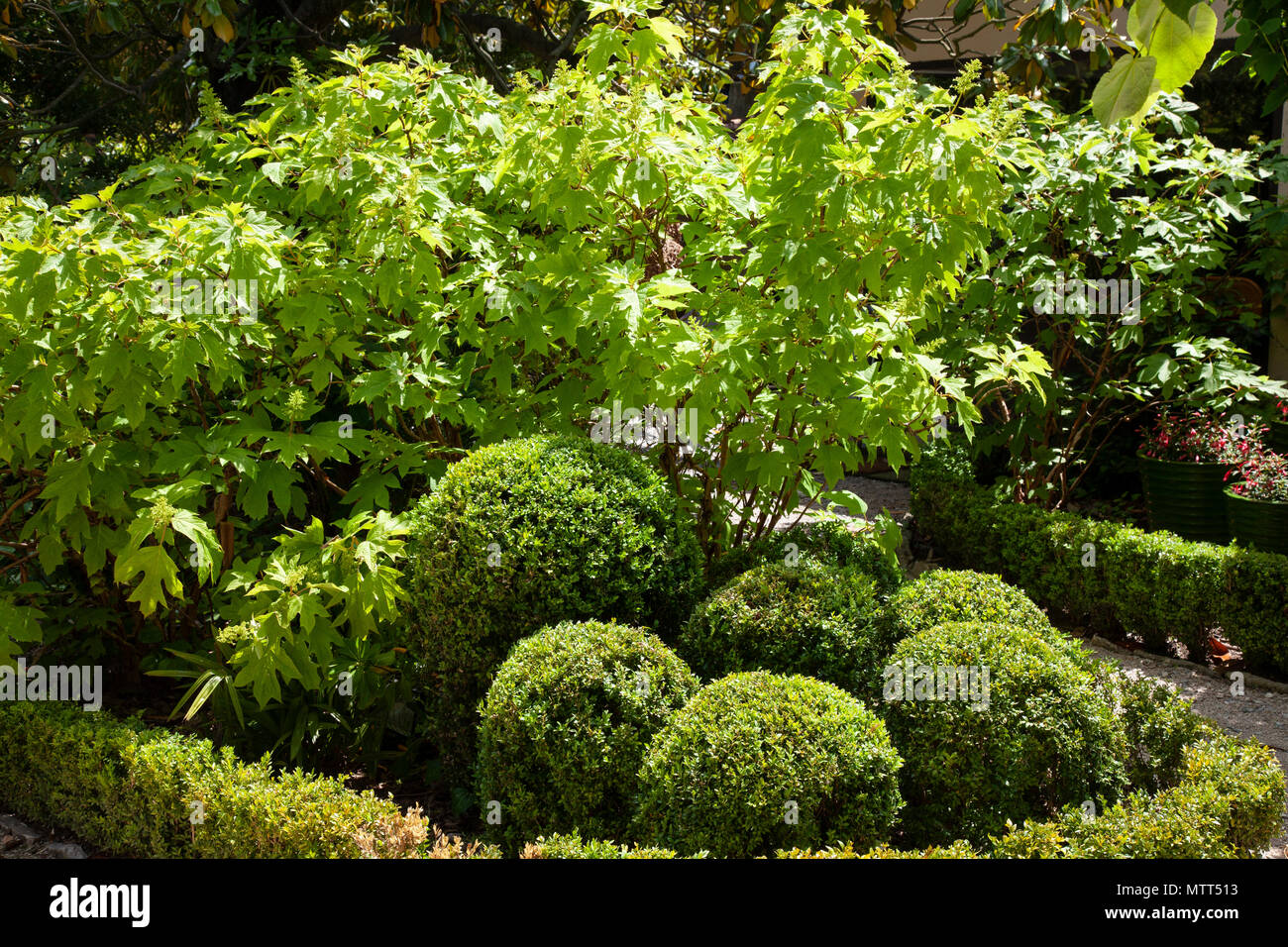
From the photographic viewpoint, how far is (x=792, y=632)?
3.85 m

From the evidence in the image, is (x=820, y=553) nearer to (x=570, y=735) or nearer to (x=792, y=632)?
(x=792, y=632)

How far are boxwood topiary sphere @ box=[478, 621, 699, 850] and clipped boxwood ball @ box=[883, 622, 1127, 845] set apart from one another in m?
0.80

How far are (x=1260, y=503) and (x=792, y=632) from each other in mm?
4078

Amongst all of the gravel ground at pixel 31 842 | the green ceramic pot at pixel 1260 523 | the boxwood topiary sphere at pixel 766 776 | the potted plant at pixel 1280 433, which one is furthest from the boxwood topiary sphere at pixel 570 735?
the potted plant at pixel 1280 433

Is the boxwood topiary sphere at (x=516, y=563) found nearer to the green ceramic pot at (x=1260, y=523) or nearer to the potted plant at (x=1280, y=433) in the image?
the green ceramic pot at (x=1260, y=523)

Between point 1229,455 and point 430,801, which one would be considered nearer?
point 430,801

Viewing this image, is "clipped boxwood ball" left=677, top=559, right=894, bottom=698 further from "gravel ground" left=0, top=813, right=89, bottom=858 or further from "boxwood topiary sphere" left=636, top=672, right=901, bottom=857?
"gravel ground" left=0, top=813, right=89, bottom=858

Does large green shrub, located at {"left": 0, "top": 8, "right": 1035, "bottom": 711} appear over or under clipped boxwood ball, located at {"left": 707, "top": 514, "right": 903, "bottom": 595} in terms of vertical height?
over

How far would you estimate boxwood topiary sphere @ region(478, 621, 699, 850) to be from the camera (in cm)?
342

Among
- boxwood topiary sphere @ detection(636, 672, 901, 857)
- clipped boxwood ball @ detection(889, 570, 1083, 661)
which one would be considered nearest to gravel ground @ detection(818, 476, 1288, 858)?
clipped boxwood ball @ detection(889, 570, 1083, 661)
